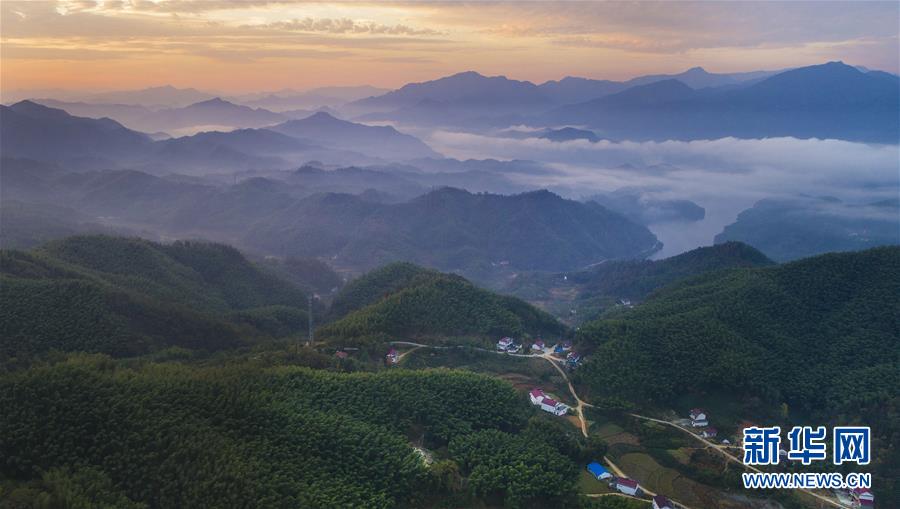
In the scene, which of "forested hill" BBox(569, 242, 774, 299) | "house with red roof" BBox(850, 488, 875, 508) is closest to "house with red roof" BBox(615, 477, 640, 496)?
"house with red roof" BBox(850, 488, 875, 508)

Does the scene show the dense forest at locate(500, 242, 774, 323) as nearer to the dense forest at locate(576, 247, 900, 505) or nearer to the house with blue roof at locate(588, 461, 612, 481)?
the dense forest at locate(576, 247, 900, 505)

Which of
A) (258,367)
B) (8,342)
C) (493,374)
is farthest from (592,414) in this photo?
(8,342)

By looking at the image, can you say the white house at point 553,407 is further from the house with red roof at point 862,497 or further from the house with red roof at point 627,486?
the house with red roof at point 862,497

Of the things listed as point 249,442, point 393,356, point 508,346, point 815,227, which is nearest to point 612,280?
point 508,346

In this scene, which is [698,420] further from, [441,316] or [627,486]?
[441,316]

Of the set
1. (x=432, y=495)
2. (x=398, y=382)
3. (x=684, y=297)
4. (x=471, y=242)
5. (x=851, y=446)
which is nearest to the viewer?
(x=432, y=495)

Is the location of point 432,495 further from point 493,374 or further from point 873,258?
point 873,258

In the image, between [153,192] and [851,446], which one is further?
[153,192]
